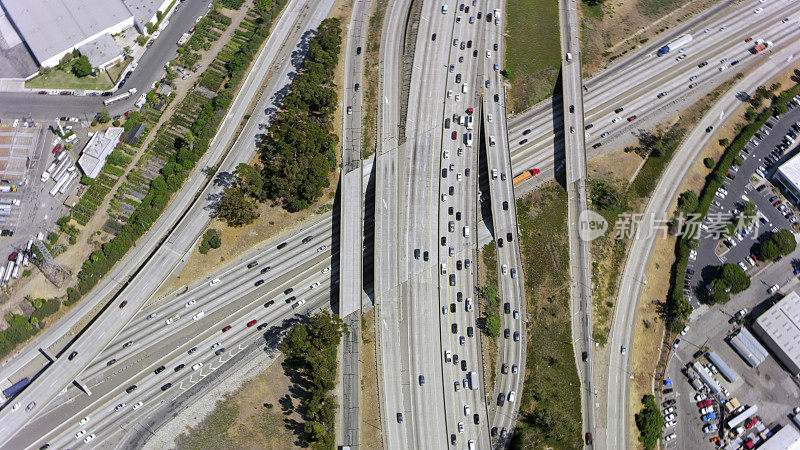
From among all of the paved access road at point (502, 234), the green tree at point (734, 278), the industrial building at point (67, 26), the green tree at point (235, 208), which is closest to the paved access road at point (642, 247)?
the green tree at point (734, 278)

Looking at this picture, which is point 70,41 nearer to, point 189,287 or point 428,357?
point 189,287

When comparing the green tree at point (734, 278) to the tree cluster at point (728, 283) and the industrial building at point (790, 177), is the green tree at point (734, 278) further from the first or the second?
the industrial building at point (790, 177)

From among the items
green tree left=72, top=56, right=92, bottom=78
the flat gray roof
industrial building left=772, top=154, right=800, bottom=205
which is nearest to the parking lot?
industrial building left=772, top=154, right=800, bottom=205

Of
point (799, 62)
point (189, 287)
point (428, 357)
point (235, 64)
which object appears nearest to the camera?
point (428, 357)

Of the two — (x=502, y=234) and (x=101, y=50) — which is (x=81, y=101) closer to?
(x=101, y=50)

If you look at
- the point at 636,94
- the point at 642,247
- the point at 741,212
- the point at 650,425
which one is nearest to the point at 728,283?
the point at 642,247

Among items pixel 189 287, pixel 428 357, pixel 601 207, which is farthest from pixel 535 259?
pixel 189 287
